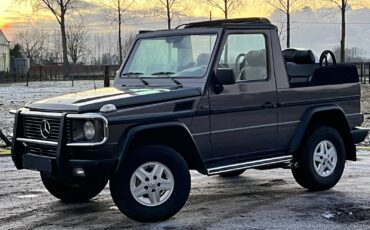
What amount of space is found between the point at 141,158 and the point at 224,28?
6.04 feet

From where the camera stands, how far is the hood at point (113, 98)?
20.9 feet

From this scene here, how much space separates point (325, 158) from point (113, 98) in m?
3.20

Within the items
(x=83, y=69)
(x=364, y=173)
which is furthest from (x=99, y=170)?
(x=83, y=69)

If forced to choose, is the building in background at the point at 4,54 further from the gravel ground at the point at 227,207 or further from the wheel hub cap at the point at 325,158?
the wheel hub cap at the point at 325,158

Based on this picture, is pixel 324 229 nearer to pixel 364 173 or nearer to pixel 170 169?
pixel 170 169

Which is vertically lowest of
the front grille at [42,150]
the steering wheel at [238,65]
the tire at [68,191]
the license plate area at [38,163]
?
the tire at [68,191]

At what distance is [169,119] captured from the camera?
261 inches

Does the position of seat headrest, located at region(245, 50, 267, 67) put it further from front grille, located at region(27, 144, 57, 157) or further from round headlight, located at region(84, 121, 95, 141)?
front grille, located at region(27, 144, 57, 157)

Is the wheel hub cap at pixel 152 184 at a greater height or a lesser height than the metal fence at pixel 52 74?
lesser

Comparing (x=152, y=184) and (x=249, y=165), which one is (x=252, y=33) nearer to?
(x=249, y=165)

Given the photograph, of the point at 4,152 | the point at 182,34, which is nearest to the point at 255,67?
the point at 182,34

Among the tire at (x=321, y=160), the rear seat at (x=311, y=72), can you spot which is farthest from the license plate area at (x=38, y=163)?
the tire at (x=321, y=160)

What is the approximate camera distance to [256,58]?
766cm

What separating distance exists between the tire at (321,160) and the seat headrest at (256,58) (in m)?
1.20
